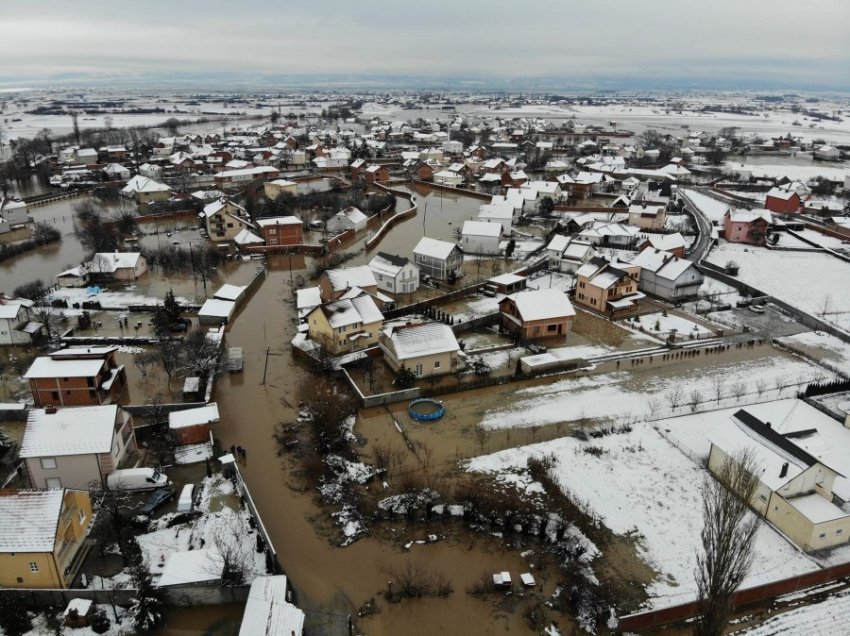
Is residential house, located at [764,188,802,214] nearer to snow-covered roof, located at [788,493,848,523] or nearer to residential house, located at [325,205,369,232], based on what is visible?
residential house, located at [325,205,369,232]

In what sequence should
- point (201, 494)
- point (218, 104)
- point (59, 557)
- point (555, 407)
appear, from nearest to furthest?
point (59, 557) < point (201, 494) < point (555, 407) < point (218, 104)

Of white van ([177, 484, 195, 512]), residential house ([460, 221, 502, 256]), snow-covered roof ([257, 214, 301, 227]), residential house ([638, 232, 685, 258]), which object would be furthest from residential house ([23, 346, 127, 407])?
residential house ([638, 232, 685, 258])

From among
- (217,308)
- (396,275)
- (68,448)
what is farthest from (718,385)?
(217,308)

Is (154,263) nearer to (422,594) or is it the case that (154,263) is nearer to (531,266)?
(531,266)

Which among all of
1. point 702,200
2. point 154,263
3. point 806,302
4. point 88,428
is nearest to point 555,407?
point 88,428

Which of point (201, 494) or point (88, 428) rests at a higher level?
point (88, 428)

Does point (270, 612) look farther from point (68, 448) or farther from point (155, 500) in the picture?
point (68, 448)

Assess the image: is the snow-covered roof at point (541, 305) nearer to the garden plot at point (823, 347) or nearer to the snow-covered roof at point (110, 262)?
the garden plot at point (823, 347)
